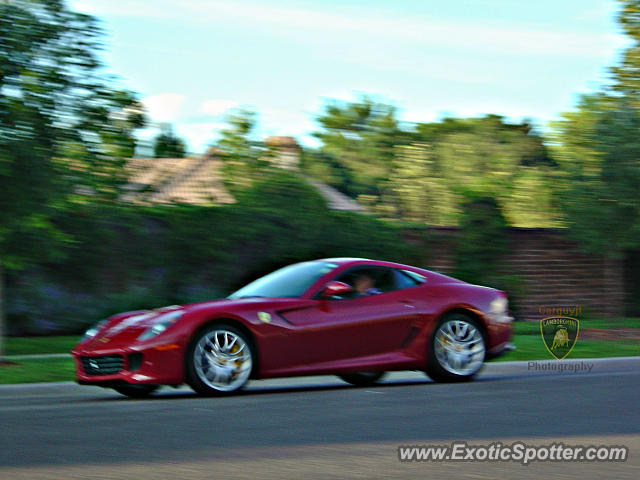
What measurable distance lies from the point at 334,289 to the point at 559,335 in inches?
269

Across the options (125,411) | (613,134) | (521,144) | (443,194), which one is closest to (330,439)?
(125,411)

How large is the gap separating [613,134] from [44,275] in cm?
1241

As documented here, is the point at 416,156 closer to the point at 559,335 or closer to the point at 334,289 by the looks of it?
the point at 559,335

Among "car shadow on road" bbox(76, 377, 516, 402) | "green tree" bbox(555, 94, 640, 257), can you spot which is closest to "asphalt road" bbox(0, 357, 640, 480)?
"car shadow on road" bbox(76, 377, 516, 402)

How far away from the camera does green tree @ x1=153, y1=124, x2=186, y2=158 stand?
1854 cm

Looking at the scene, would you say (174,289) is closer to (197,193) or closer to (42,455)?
(197,193)

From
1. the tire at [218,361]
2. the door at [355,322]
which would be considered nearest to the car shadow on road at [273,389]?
the tire at [218,361]

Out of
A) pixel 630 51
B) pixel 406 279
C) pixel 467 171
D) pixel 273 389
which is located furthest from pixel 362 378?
pixel 467 171

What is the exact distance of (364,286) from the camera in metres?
10.8

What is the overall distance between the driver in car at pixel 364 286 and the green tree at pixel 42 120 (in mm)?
4584

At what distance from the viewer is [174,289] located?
61.3 ft

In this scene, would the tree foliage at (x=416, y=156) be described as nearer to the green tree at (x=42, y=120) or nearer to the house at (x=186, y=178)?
the house at (x=186, y=178)

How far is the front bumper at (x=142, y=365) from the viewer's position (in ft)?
31.1

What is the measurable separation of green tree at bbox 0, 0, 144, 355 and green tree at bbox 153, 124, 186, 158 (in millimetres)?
3630
